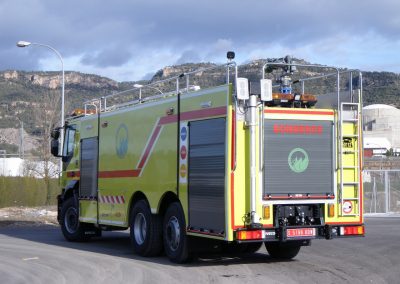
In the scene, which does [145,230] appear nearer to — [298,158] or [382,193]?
[298,158]

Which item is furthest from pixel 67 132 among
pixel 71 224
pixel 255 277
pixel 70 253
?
pixel 255 277

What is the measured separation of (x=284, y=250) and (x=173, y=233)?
2321 millimetres

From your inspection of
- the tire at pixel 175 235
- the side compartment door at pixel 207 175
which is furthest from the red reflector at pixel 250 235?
the tire at pixel 175 235

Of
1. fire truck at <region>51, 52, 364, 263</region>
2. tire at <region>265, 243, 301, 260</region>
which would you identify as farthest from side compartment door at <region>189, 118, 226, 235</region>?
tire at <region>265, 243, 301, 260</region>

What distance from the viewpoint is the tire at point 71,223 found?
55.9 feet

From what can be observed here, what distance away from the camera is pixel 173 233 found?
1246cm

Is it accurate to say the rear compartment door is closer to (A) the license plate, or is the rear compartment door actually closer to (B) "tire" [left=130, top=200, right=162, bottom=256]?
(A) the license plate

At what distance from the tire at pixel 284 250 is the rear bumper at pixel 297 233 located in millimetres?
1475

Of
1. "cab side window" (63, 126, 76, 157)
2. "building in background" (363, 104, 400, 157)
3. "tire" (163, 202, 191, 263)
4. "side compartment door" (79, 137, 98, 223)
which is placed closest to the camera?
"tire" (163, 202, 191, 263)

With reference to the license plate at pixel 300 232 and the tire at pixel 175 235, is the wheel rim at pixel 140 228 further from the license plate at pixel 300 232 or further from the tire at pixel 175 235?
the license plate at pixel 300 232

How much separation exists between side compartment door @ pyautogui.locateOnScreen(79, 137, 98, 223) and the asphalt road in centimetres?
80

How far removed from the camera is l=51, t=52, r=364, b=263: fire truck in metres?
11.0

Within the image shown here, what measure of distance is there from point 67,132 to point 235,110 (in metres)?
8.21

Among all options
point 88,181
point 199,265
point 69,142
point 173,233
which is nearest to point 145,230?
point 173,233
